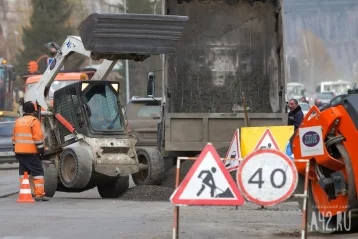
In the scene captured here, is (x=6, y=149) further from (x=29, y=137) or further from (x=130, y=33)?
(x=130, y=33)

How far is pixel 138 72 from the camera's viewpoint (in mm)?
84375

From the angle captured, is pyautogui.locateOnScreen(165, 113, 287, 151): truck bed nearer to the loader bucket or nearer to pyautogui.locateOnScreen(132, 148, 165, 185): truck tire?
pyautogui.locateOnScreen(132, 148, 165, 185): truck tire

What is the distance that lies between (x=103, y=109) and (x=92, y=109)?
23cm

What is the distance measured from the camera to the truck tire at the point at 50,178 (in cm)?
1866

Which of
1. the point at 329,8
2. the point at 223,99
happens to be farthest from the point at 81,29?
the point at 329,8

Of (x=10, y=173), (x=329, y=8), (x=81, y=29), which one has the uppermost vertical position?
(x=329, y=8)

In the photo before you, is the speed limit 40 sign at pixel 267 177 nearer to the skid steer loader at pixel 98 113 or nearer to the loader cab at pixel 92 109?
the skid steer loader at pixel 98 113

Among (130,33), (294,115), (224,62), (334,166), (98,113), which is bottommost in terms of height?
(334,166)

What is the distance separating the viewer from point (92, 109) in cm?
1928

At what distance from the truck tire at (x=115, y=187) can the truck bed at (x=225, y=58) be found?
8.02 ft

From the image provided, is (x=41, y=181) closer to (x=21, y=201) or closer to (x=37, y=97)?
(x=21, y=201)

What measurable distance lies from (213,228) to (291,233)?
1.08 meters

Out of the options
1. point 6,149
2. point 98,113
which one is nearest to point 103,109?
point 98,113

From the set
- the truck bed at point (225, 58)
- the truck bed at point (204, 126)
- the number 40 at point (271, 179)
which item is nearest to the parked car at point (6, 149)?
the truck bed at point (225, 58)
